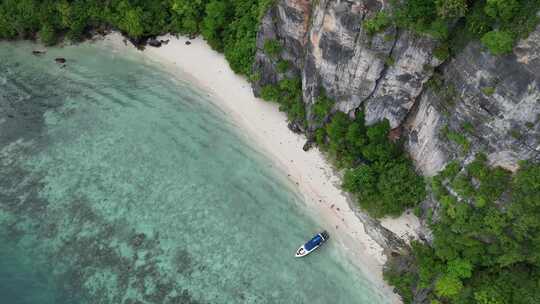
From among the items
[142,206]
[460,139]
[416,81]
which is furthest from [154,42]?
[460,139]

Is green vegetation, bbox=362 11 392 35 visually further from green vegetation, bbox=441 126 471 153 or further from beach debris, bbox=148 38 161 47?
beach debris, bbox=148 38 161 47

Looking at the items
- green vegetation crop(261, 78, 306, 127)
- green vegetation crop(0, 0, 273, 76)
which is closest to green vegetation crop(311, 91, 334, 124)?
green vegetation crop(261, 78, 306, 127)

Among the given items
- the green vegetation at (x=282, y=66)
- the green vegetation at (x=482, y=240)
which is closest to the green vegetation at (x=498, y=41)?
the green vegetation at (x=482, y=240)

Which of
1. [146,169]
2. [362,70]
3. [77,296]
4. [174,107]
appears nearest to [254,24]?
[174,107]

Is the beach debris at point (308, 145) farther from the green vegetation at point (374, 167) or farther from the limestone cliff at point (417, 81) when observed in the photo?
the green vegetation at point (374, 167)

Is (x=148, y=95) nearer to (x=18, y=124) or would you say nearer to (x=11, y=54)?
(x=18, y=124)

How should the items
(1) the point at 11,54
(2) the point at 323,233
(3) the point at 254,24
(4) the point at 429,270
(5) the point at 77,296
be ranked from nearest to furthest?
(4) the point at 429,270 < (5) the point at 77,296 < (2) the point at 323,233 < (3) the point at 254,24 < (1) the point at 11,54

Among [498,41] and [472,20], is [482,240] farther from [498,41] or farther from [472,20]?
[472,20]
